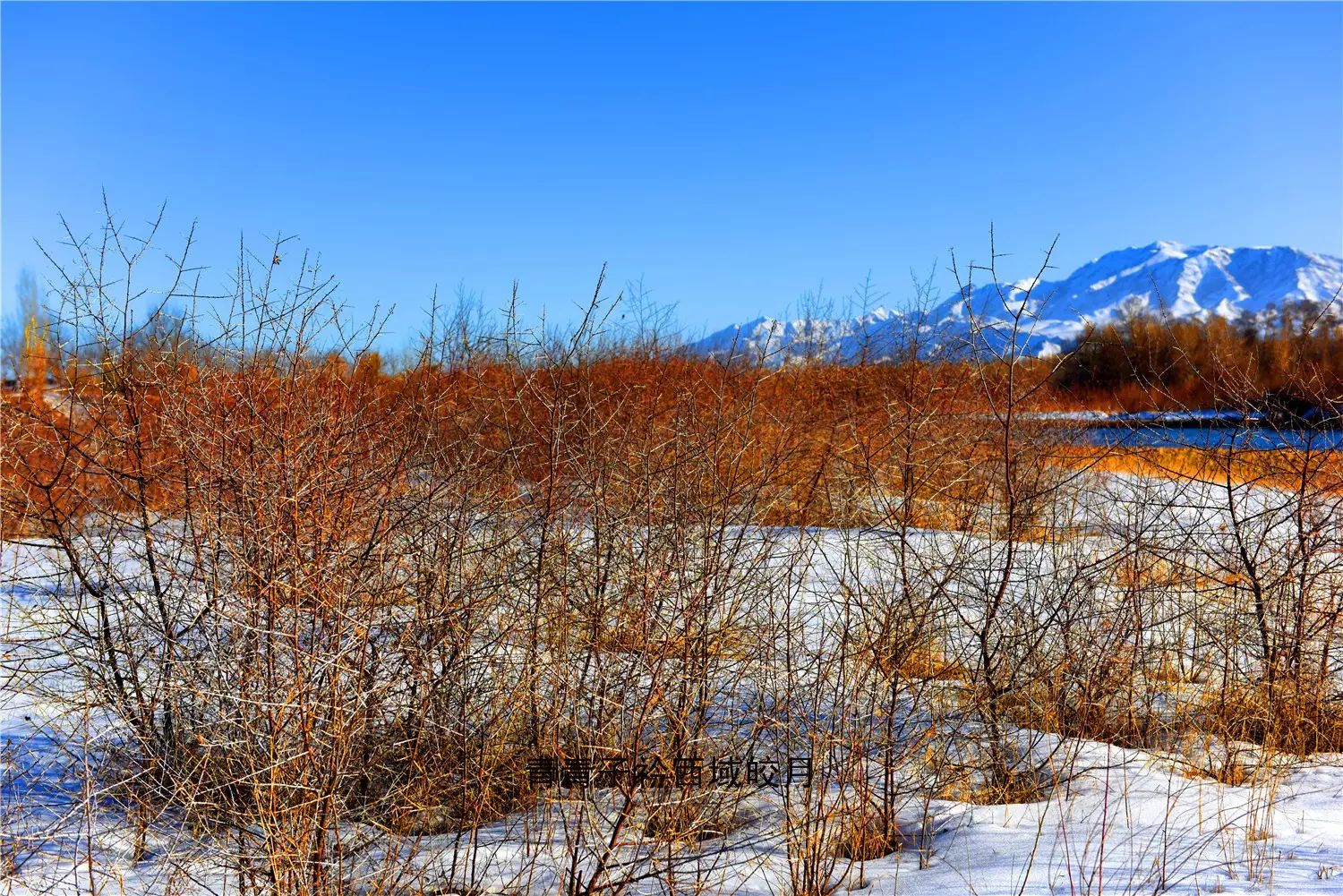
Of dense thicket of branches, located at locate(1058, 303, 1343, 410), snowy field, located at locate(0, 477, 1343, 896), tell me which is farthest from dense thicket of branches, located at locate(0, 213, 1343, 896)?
dense thicket of branches, located at locate(1058, 303, 1343, 410)

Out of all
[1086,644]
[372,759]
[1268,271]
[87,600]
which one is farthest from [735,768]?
[1268,271]

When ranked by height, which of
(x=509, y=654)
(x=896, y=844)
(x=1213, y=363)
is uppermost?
(x=1213, y=363)

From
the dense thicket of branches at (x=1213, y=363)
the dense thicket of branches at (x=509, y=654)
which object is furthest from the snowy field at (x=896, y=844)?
the dense thicket of branches at (x=1213, y=363)

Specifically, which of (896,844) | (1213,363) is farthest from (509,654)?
(1213,363)

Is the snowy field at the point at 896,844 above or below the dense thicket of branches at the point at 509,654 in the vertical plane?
below

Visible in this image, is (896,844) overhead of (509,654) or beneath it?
beneath

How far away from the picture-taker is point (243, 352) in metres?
3.98

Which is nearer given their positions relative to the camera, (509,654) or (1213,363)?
(509,654)

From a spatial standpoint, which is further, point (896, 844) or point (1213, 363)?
point (1213, 363)

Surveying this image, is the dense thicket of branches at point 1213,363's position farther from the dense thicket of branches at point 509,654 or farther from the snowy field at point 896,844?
the snowy field at point 896,844

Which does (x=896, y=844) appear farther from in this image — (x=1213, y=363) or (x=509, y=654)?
(x=1213, y=363)

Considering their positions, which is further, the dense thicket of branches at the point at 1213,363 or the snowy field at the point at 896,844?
the dense thicket of branches at the point at 1213,363

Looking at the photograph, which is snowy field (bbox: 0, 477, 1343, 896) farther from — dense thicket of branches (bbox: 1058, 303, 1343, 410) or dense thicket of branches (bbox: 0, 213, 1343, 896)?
dense thicket of branches (bbox: 1058, 303, 1343, 410)

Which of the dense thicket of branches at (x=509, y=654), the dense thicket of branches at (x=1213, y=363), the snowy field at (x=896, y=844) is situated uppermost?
the dense thicket of branches at (x=1213, y=363)
